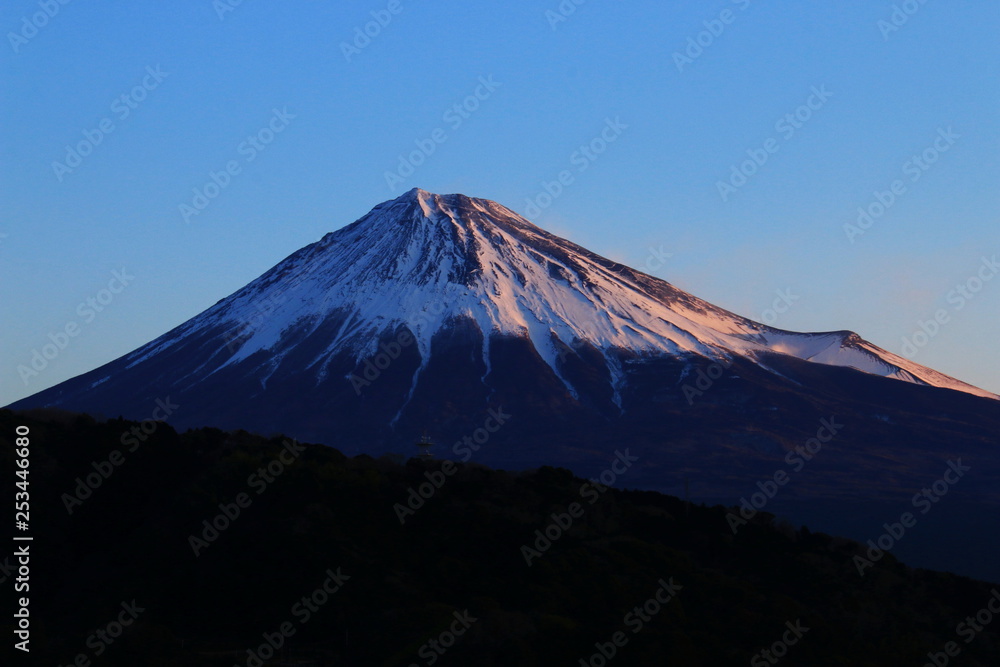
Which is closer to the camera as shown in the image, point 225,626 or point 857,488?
point 225,626

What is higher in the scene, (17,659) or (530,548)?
(530,548)

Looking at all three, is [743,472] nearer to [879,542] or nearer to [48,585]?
[879,542]

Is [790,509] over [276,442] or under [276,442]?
over

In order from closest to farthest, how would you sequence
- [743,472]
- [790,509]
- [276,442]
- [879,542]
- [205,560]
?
[205,560] < [276,442] < [879,542] < [790,509] < [743,472]

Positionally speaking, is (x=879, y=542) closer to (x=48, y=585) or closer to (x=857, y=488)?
(x=857, y=488)

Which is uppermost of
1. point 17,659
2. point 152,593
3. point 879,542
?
point 879,542

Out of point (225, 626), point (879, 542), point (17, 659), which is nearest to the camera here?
point (17, 659)

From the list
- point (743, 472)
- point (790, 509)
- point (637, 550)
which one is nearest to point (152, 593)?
point (637, 550)

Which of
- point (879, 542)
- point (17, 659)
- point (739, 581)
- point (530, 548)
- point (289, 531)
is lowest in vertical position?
point (17, 659)

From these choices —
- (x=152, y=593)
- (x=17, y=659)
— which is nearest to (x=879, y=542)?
(x=152, y=593)
